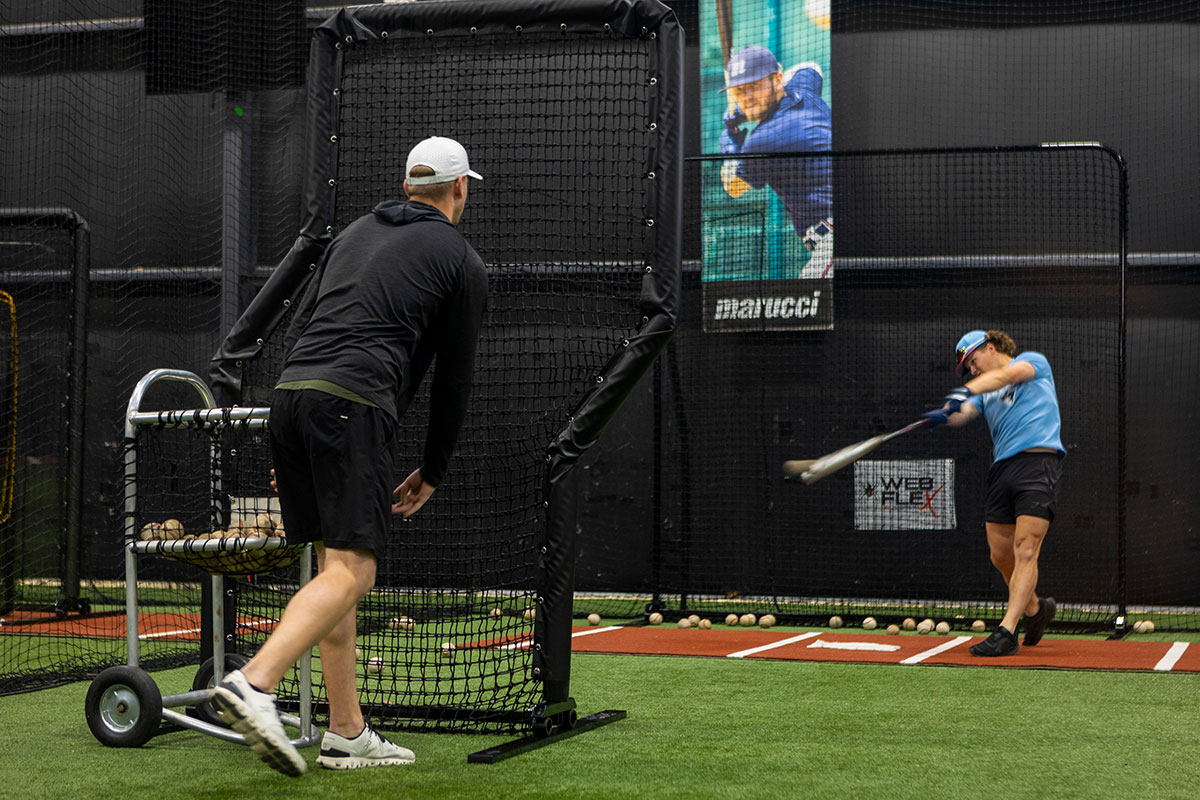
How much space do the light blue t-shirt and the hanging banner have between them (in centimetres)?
275

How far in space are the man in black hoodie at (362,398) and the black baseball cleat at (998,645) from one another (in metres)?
4.14

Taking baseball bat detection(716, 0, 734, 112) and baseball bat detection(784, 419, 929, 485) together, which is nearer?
baseball bat detection(784, 419, 929, 485)

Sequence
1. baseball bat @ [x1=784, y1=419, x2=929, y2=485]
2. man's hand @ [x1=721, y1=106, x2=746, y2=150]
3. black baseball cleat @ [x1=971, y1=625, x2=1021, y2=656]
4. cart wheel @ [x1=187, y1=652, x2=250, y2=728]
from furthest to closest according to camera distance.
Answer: man's hand @ [x1=721, y1=106, x2=746, y2=150] → black baseball cleat @ [x1=971, y1=625, x2=1021, y2=656] → baseball bat @ [x1=784, y1=419, x2=929, y2=485] → cart wheel @ [x1=187, y1=652, x2=250, y2=728]

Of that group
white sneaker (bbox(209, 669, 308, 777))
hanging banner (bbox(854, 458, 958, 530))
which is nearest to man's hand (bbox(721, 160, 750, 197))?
hanging banner (bbox(854, 458, 958, 530))

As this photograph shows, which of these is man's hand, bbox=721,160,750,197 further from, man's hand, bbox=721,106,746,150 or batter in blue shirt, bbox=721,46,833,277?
man's hand, bbox=721,106,746,150

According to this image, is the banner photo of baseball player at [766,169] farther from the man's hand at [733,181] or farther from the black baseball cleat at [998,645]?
the black baseball cleat at [998,645]

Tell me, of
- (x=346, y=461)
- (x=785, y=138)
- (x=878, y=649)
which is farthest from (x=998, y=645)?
(x=785, y=138)

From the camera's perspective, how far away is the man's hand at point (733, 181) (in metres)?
10.5

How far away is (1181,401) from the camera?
408 inches

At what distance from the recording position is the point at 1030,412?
7555mm

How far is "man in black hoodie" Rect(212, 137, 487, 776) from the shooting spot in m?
3.77

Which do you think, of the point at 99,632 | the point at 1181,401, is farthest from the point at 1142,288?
the point at 99,632

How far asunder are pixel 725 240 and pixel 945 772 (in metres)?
6.94

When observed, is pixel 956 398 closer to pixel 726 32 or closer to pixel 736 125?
pixel 736 125
